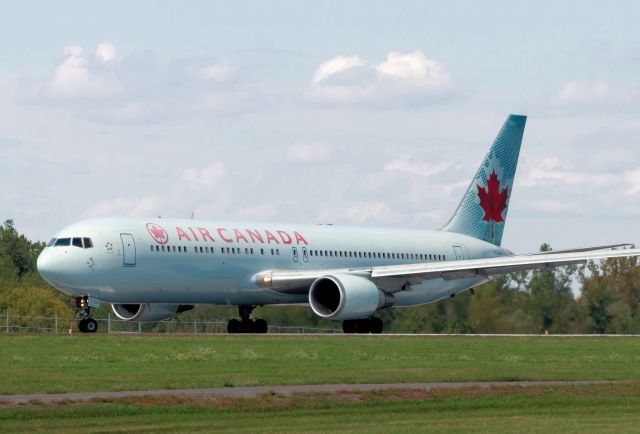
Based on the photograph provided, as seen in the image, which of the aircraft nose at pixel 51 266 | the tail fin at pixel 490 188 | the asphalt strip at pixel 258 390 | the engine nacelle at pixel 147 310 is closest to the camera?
the asphalt strip at pixel 258 390

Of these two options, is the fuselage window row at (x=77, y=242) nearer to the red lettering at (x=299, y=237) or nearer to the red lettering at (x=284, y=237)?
the red lettering at (x=284, y=237)

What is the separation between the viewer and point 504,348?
3878cm

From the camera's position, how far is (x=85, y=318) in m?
45.3

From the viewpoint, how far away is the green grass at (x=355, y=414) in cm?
1983

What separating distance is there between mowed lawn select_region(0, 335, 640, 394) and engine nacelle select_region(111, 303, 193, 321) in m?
7.15

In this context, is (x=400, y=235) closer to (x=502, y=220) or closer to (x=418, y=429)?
(x=502, y=220)

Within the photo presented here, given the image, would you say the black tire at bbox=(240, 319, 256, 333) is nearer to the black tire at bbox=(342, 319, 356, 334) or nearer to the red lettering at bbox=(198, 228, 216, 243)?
the black tire at bbox=(342, 319, 356, 334)

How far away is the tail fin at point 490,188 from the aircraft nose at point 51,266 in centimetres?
2128

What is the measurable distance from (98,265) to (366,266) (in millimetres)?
13189

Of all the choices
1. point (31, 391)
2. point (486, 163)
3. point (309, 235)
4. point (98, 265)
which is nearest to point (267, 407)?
point (31, 391)

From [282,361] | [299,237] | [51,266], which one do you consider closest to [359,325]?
[299,237]

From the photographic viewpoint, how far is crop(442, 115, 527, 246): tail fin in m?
61.1

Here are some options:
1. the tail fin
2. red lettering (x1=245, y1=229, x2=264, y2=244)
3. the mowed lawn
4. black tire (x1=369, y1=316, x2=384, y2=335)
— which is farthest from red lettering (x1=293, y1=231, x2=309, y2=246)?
the tail fin

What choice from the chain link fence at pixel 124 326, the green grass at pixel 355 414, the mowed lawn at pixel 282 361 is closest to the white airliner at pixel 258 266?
the chain link fence at pixel 124 326
